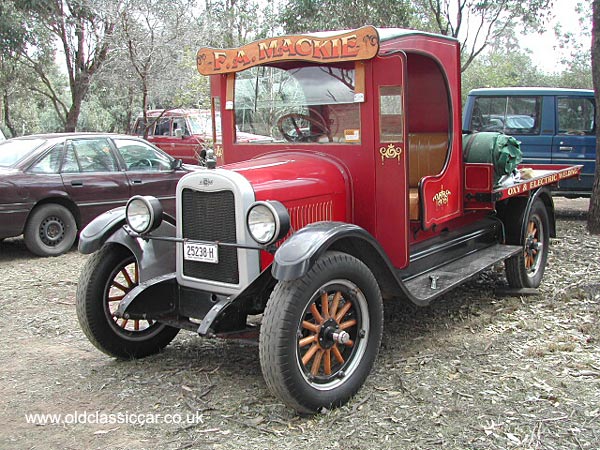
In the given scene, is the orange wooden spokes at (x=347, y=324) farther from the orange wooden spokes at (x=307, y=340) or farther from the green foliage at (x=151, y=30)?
the green foliage at (x=151, y=30)

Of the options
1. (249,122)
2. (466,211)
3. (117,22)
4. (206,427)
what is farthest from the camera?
(117,22)

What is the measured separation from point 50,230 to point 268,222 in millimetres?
5180

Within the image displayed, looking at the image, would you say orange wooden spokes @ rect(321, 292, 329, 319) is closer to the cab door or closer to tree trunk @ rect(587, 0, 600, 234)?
the cab door

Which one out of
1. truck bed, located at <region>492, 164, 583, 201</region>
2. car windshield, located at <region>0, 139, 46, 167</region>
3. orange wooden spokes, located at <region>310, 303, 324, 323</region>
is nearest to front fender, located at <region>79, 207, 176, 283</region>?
orange wooden spokes, located at <region>310, 303, 324, 323</region>

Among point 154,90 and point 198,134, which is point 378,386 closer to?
point 198,134

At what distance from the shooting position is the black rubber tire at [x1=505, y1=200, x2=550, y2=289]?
6012mm

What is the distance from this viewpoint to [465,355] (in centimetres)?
456

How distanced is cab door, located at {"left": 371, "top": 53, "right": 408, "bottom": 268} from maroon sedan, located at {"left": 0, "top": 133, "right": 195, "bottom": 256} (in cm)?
473

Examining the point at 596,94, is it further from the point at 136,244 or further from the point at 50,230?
the point at 50,230

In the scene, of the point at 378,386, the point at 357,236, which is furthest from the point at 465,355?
the point at 357,236

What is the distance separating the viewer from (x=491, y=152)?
5.63 metres

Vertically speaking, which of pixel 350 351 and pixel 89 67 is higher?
pixel 89 67

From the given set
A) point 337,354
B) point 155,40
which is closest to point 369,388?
point 337,354

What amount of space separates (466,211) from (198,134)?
11.3 metres
